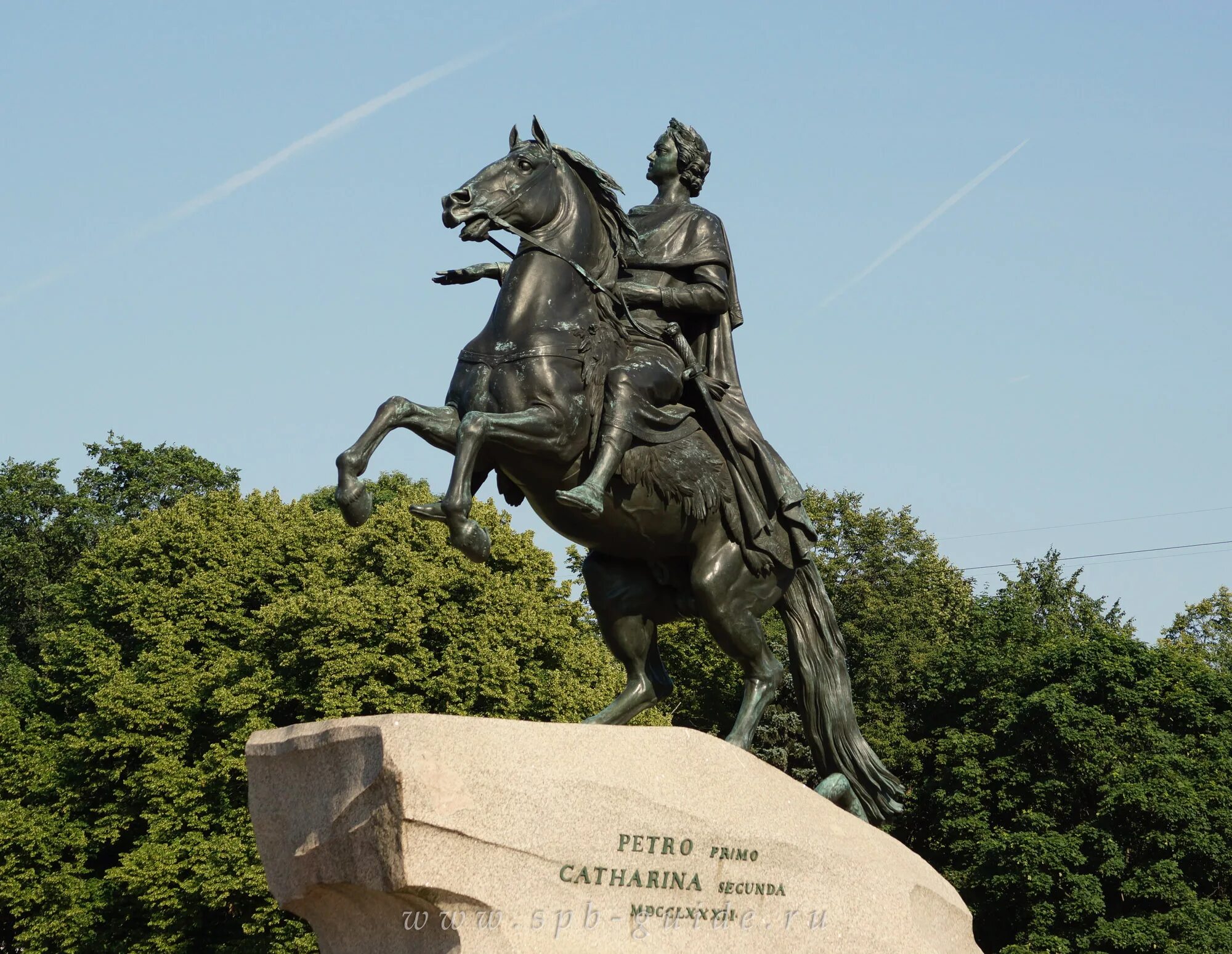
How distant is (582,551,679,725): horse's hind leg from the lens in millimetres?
9633

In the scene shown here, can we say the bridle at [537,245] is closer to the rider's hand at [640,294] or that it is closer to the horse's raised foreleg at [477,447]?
the rider's hand at [640,294]

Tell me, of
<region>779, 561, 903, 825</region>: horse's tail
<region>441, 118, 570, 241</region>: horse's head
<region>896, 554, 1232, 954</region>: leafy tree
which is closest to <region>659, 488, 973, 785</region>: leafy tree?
<region>896, 554, 1232, 954</region>: leafy tree

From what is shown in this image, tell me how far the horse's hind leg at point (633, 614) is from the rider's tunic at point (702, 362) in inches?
28.9

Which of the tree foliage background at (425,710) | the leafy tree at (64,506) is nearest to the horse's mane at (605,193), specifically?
the tree foliage background at (425,710)

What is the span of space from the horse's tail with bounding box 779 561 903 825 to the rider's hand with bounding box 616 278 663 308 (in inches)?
73.8

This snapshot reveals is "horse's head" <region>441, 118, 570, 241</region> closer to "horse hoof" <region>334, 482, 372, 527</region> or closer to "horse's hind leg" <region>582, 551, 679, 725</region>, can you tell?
"horse hoof" <region>334, 482, 372, 527</region>

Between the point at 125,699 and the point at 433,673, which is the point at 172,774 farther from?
the point at 433,673

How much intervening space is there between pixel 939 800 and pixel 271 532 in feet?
46.8

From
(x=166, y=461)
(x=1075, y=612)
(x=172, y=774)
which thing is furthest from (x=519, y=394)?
(x=1075, y=612)

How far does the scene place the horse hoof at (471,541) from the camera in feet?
26.4

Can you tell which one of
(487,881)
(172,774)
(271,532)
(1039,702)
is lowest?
(487,881)

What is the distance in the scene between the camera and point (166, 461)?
41938 millimetres

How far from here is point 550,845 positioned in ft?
23.4

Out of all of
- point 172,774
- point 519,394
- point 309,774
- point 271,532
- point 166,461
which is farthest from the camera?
point 166,461
